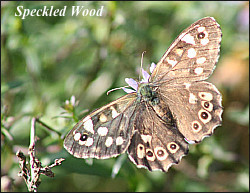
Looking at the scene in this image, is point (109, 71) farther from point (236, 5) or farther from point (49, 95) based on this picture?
point (236, 5)

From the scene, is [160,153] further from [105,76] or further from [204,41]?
[105,76]

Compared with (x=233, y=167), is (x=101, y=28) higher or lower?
higher

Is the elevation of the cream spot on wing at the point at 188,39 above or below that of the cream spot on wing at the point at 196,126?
above

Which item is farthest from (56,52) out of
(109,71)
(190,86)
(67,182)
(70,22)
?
(190,86)

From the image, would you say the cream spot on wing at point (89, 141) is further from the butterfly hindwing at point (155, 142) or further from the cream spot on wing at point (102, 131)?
the butterfly hindwing at point (155, 142)

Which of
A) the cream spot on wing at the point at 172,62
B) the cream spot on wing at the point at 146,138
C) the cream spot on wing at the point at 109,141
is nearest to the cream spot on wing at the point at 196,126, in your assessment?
the cream spot on wing at the point at 146,138

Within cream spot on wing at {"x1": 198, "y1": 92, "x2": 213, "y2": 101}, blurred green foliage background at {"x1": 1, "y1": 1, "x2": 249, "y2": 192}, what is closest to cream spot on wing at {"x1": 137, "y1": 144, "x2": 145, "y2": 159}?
cream spot on wing at {"x1": 198, "y1": 92, "x2": 213, "y2": 101}
